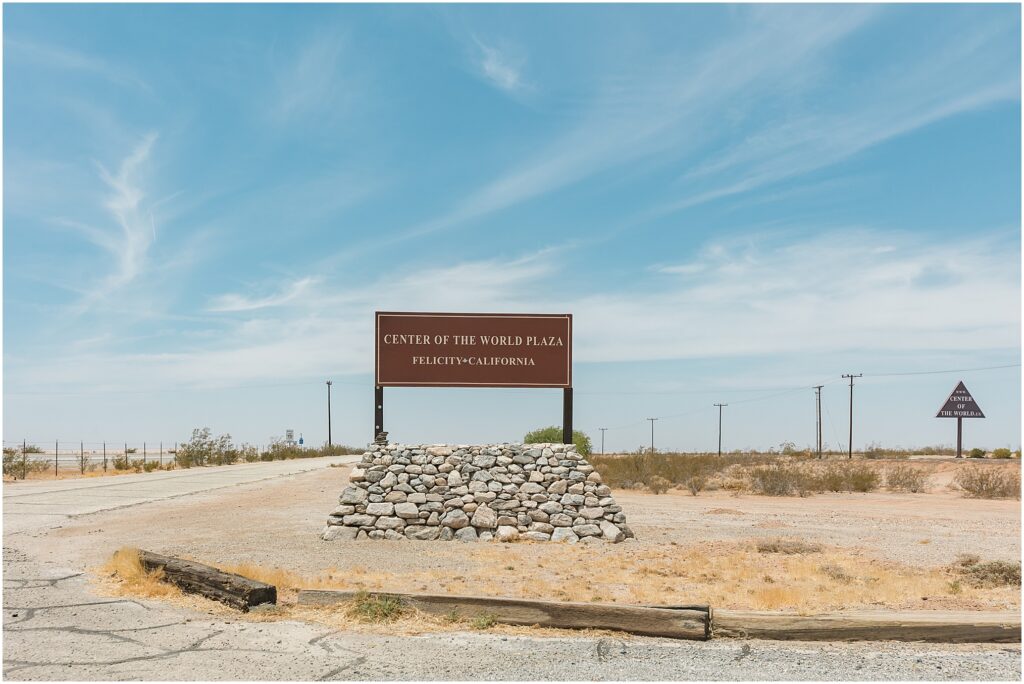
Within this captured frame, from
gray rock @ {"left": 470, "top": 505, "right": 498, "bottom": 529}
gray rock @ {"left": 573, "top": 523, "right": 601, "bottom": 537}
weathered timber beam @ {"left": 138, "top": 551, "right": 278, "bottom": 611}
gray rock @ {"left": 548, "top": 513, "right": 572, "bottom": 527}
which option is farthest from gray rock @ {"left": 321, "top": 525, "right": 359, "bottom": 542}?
weathered timber beam @ {"left": 138, "top": 551, "right": 278, "bottom": 611}

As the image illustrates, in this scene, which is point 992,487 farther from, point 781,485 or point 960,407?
point 960,407

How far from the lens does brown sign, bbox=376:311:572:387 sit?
648 inches

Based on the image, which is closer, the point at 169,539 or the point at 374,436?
the point at 169,539

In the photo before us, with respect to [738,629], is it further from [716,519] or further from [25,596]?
[716,519]

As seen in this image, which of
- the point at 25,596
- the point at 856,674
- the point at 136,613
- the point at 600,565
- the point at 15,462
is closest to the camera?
the point at 856,674

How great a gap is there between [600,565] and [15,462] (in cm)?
3784

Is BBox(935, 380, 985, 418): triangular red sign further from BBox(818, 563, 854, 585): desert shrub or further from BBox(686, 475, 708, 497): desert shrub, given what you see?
BBox(818, 563, 854, 585): desert shrub

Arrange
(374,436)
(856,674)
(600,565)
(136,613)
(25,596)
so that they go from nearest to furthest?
1. (856,674)
2. (136,613)
3. (25,596)
4. (600,565)
5. (374,436)

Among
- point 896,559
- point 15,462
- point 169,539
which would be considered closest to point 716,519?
point 896,559

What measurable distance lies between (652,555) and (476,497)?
3.66m

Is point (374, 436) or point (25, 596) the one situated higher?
point (374, 436)

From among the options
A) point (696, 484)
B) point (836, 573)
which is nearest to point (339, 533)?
point (836, 573)

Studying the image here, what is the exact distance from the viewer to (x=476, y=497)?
1549 cm

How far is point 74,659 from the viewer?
22.2 feet
